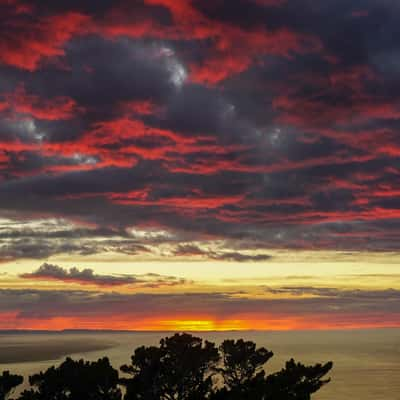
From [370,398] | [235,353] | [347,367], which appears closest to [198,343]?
[235,353]

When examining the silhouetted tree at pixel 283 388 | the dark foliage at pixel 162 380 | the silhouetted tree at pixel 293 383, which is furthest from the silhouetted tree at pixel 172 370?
the silhouetted tree at pixel 293 383

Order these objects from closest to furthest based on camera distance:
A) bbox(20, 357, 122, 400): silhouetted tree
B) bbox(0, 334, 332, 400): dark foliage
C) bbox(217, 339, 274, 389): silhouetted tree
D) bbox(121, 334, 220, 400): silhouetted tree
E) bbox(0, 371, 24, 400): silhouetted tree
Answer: bbox(0, 334, 332, 400): dark foliage < bbox(20, 357, 122, 400): silhouetted tree < bbox(0, 371, 24, 400): silhouetted tree < bbox(121, 334, 220, 400): silhouetted tree < bbox(217, 339, 274, 389): silhouetted tree

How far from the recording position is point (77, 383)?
2000 inches

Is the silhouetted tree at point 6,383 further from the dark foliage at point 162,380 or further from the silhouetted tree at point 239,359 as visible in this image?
the silhouetted tree at point 239,359

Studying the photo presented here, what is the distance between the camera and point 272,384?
4734cm

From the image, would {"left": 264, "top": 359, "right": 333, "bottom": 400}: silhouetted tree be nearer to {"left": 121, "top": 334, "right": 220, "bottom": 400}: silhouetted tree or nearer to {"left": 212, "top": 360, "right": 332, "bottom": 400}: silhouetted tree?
{"left": 212, "top": 360, "right": 332, "bottom": 400}: silhouetted tree

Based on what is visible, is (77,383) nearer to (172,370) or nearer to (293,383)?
(172,370)

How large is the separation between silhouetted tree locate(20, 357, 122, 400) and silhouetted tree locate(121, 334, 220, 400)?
2469mm

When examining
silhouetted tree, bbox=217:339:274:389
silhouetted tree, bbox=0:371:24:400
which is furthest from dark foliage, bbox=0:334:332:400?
silhouetted tree, bbox=217:339:274:389

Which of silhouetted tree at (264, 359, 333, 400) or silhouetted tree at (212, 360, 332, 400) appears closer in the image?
silhouetted tree at (212, 360, 332, 400)

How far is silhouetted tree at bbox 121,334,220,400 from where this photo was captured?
54.3 metres

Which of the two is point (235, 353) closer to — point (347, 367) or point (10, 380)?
point (10, 380)

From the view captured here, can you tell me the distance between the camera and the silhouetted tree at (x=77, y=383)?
50.7 m

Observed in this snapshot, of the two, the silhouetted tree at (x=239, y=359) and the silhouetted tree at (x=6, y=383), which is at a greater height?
the silhouetted tree at (x=239, y=359)
